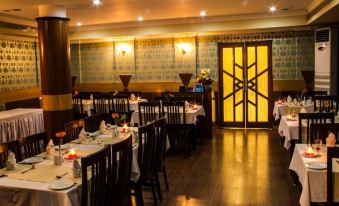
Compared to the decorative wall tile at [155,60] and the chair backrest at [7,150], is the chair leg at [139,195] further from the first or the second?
the decorative wall tile at [155,60]

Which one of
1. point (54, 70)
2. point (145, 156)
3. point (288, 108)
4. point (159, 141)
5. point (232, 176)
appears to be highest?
point (54, 70)

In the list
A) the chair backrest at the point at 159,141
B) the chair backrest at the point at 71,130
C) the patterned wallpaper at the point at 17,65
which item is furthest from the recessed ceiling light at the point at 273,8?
the patterned wallpaper at the point at 17,65

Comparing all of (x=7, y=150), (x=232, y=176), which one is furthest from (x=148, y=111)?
(x=7, y=150)

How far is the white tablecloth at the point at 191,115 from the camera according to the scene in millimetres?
6871

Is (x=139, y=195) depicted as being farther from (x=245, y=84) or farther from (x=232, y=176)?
(x=245, y=84)

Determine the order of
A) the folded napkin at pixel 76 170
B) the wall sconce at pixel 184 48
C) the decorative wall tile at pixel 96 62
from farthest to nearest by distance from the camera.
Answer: the decorative wall tile at pixel 96 62, the wall sconce at pixel 184 48, the folded napkin at pixel 76 170

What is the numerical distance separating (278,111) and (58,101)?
449 centimetres

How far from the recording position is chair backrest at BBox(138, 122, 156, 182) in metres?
4.12

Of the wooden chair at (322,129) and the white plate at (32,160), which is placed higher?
the wooden chair at (322,129)

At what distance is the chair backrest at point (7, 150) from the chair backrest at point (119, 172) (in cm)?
110

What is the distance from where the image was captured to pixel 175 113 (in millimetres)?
6809

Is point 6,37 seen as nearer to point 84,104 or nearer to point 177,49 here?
point 84,104

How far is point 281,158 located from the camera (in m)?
6.58

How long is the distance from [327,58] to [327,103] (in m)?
2.01
